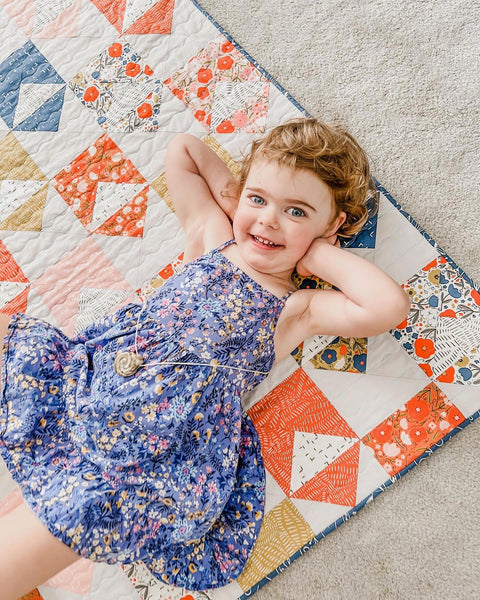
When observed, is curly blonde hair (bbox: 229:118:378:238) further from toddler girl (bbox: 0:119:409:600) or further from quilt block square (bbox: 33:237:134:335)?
quilt block square (bbox: 33:237:134:335)

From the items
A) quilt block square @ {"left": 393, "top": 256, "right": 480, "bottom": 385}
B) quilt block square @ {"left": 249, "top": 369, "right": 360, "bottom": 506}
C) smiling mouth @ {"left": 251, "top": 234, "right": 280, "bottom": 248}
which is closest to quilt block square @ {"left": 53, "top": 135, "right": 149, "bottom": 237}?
smiling mouth @ {"left": 251, "top": 234, "right": 280, "bottom": 248}

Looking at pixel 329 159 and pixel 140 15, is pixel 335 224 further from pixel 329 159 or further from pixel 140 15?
pixel 140 15

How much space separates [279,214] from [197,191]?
0.77 feet

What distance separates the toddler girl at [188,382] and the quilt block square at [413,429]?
20 centimetres

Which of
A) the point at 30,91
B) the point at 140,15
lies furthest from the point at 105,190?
the point at 140,15

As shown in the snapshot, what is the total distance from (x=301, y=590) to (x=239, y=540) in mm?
172

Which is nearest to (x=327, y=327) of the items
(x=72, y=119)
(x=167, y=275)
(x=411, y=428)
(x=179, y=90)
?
(x=411, y=428)

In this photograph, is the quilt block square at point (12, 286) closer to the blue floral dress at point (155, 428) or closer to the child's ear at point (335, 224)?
the blue floral dress at point (155, 428)

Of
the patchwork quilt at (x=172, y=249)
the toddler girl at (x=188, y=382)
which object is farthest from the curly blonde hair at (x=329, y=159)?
the patchwork quilt at (x=172, y=249)

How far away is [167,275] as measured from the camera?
1205 millimetres

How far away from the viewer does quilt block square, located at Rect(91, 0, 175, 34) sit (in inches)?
50.6

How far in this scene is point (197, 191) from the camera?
45.0 inches

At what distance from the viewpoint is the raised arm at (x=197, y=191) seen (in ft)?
3.75

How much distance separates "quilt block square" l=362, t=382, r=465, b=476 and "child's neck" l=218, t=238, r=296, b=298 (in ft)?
1.09
